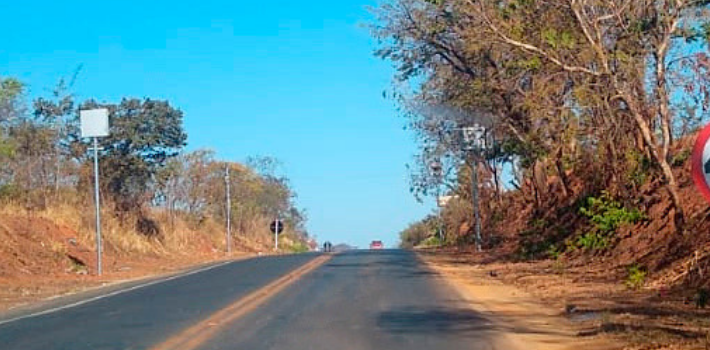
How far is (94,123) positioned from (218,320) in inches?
963

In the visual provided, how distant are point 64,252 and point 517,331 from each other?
99.6 feet

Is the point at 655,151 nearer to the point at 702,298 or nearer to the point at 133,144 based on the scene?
the point at 702,298

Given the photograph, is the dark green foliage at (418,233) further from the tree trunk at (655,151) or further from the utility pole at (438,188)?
the tree trunk at (655,151)

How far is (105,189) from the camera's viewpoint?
186 feet

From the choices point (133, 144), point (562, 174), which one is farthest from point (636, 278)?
point (133, 144)

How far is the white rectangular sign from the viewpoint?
39875 mm

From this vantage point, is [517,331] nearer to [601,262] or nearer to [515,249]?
[601,262]

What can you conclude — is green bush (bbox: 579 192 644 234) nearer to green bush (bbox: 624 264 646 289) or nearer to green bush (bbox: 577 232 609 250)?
green bush (bbox: 577 232 609 250)

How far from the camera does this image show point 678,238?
881 inches

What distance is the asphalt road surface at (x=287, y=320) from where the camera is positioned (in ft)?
46.0

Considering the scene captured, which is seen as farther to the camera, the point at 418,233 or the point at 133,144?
the point at 418,233

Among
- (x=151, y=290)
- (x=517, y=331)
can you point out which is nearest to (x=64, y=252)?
(x=151, y=290)

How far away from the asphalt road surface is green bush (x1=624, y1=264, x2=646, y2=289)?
3.54 meters

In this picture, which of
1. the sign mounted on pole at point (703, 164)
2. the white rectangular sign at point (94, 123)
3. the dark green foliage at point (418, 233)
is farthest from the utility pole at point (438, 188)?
the sign mounted on pole at point (703, 164)
